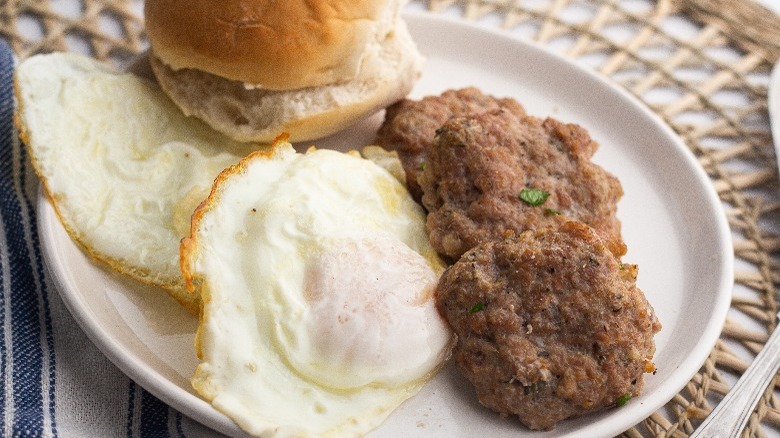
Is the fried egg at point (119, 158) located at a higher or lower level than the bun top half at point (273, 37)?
lower

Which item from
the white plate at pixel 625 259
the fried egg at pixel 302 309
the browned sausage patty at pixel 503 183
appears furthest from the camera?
the browned sausage patty at pixel 503 183

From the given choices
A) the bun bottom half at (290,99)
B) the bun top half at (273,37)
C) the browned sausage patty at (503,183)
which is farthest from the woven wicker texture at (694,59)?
the bun top half at (273,37)

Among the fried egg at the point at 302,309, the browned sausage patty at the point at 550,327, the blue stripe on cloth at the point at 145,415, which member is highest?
the browned sausage patty at the point at 550,327

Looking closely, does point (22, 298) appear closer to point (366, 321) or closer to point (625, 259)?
point (366, 321)

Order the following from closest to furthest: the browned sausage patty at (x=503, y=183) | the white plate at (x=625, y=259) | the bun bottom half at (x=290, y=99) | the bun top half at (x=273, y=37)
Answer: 1. the white plate at (x=625, y=259)
2. the browned sausage patty at (x=503, y=183)
3. the bun top half at (x=273, y=37)
4. the bun bottom half at (x=290, y=99)

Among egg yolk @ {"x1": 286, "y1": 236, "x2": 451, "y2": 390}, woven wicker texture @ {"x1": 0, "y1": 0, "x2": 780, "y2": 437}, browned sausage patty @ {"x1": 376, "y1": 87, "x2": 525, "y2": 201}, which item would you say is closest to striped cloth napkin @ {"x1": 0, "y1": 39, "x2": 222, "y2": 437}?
egg yolk @ {"x1": 286, "y1": 236, "x2": 451, "y2": 390}

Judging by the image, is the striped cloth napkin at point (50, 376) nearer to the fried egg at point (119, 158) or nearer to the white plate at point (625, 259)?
the white plate at point (625, 259)
